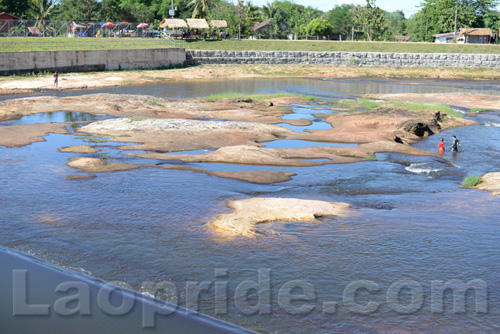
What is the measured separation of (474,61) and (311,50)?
76.8 ft

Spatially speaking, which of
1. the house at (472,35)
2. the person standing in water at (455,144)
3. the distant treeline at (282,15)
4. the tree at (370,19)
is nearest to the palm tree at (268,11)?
the distant treeline at (282,15)

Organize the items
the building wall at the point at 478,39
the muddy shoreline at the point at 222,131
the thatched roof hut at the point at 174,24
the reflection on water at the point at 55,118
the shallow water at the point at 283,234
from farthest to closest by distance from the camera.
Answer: the building wall at the point at 478,39 < the thatched roof hut at the point at 174,24 < the reflection on water at the point at 55,118 < the muddy shoreline at the point at 222,131 < the shallow water at the point at 283,234

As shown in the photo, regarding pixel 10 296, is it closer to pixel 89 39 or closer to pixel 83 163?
pixel 83 163

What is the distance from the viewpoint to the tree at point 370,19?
97.4 m

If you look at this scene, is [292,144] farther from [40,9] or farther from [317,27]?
[317,27]

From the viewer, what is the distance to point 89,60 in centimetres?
5988

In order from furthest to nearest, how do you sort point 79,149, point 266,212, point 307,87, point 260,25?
point 260,25
point 307,87
point 79,149
point 266,212

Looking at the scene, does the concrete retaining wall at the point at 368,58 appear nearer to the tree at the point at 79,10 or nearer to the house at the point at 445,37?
the house at the point at 445,37

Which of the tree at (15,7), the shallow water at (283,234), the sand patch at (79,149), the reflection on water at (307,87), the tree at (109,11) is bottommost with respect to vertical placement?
the shallow water at (283,234)

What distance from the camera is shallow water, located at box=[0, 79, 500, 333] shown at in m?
12.1

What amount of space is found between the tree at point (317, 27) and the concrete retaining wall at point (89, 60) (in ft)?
130

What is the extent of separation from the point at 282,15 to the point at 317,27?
8.72 m

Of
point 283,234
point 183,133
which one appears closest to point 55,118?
point 183,133

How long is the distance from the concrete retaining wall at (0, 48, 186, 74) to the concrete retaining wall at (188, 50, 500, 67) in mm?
11431
